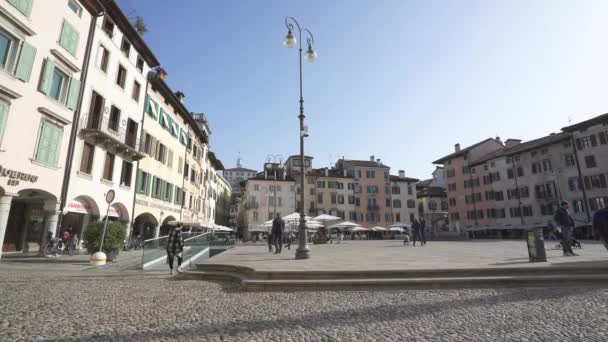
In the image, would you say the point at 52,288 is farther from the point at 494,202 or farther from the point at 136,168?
the point at 494,202

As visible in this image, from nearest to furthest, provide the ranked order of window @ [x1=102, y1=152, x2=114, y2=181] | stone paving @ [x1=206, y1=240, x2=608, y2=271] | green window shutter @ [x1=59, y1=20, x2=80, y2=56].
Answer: stone paving @ [x1=206, y1=240, x2=608, y2=271], green window shutter @ [x1=59, y1=20, x2=80, y2=56], window @ [x1=102, y1=152, x2=114, y2=181]

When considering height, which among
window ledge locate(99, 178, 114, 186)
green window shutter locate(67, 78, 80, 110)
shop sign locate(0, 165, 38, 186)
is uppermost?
green window shutter locate(67, 78, 80, 110)

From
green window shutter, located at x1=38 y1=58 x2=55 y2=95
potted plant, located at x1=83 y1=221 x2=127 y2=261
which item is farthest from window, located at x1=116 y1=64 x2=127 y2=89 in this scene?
potted plant, located at x1=83 y1=221 x2=127 y2=261

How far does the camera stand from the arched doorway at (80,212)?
16.8 m

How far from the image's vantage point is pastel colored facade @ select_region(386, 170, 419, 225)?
64812mm

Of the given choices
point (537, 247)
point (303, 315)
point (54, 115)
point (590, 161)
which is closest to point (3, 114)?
point (54, 115)

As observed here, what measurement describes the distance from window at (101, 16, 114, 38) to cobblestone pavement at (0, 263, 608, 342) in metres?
18.1

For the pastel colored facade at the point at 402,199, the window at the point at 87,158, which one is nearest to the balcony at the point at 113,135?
the window at the point at 87,158

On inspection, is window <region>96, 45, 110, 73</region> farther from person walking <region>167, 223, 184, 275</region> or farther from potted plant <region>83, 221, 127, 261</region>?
person walking <region>167, 223, 184, 275</region>

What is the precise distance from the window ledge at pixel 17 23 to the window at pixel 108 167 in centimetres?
758

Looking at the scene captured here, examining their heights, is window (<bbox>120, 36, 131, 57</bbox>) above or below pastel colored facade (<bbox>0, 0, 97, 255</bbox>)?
above

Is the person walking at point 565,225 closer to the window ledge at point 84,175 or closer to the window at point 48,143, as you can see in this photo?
the window at point 48,143

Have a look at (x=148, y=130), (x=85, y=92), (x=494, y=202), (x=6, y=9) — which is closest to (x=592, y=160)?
(x=494, y=202)

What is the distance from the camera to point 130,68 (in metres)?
22.3
